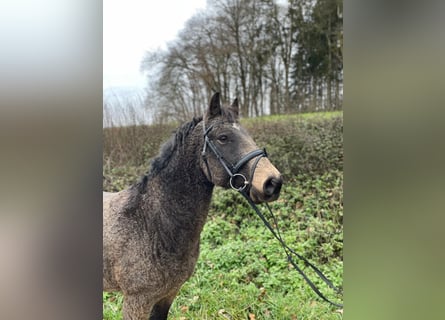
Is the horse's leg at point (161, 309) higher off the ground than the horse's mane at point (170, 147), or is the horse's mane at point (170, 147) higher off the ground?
the horse's mane at point (170, 147)

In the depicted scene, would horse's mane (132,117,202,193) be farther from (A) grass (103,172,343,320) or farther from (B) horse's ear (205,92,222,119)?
(A) grass (103,172,343,320)

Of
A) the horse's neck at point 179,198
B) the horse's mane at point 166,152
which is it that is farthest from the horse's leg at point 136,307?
the horse's mane at point 166,152

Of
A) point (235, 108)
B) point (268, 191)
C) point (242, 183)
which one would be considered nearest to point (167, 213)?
point (242, 183)

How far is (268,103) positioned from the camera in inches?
86.1

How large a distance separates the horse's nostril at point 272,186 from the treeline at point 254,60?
1.31 feet

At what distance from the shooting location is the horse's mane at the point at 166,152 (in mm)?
2070

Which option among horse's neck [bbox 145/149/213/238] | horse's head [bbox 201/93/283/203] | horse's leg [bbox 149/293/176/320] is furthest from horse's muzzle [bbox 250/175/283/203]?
horse's leg [bbox 149/293/176/320]

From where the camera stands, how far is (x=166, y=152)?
209 cm

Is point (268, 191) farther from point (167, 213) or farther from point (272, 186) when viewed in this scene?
point (167, 213)

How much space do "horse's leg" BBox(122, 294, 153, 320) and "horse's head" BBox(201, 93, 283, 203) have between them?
741 mm

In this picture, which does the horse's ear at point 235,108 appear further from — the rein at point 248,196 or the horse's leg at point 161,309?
the horse's leg at point 161,309
